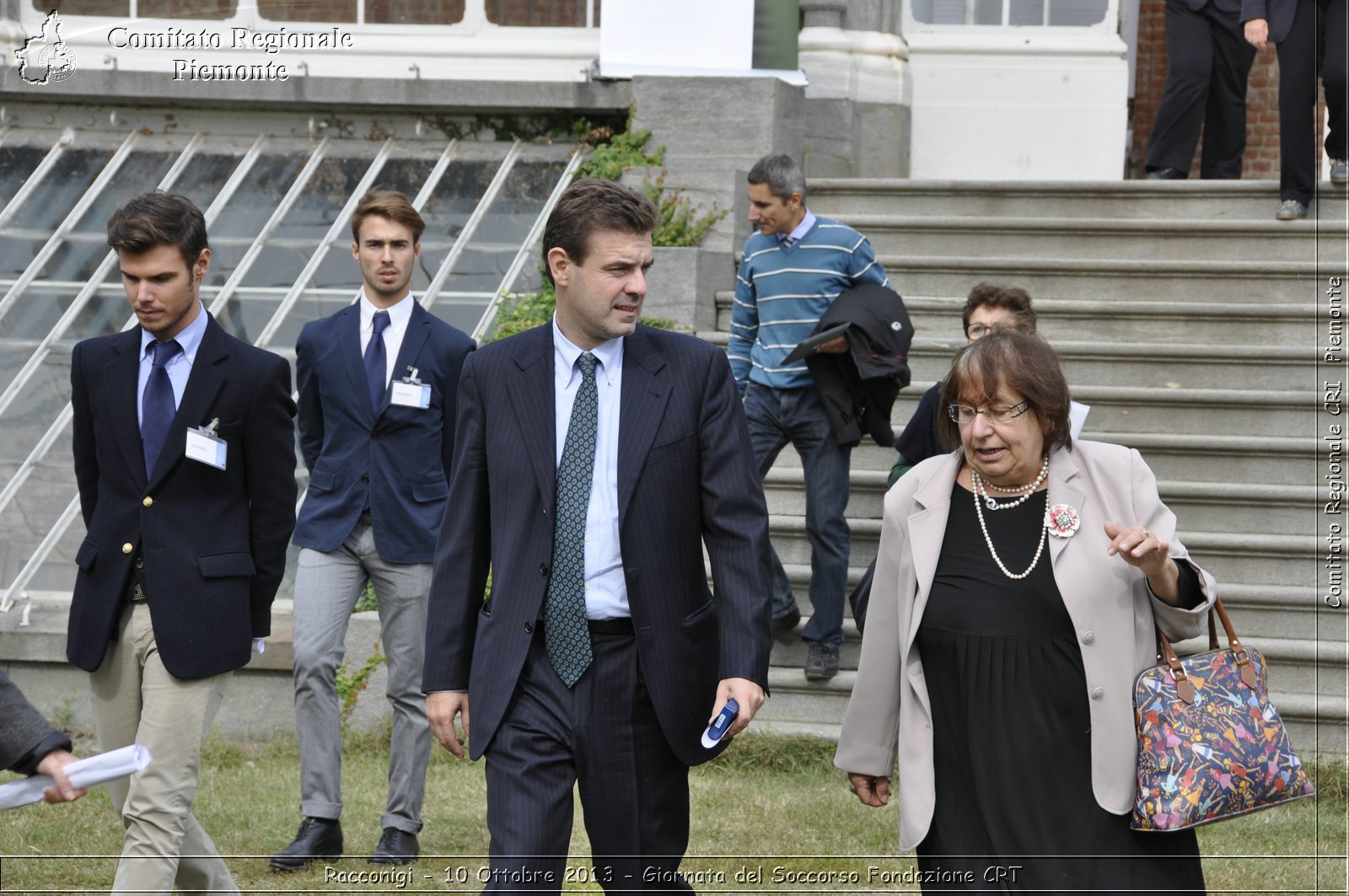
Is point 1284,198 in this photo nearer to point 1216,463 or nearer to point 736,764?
point 1216,463

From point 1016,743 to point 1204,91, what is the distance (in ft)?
25.9

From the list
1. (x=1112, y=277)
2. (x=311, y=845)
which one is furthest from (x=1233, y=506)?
(x=311, y=845)

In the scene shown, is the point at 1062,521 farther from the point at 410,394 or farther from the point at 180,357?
the point at 410,394

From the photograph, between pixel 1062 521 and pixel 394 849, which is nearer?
pixel 1062 521

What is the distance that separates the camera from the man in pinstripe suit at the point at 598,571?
160 inches

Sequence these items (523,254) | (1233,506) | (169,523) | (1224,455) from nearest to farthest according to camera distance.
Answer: (169,523)
(1233,506)
(1224,455)
(523,254)

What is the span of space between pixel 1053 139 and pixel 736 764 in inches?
264

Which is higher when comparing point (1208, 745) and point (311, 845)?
point (1208, 745)

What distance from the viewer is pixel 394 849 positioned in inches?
240

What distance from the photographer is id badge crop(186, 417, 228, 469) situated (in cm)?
492

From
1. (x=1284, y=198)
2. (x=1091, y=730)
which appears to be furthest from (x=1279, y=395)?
(x=1091, y=730)

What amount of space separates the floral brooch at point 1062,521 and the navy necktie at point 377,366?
3217 millimetres

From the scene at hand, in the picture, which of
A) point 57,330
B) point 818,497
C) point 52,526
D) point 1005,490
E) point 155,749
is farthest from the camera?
point 57,330

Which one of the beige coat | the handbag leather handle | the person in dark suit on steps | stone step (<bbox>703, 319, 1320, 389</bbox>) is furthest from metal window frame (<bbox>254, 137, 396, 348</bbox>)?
the handbag leather handle
